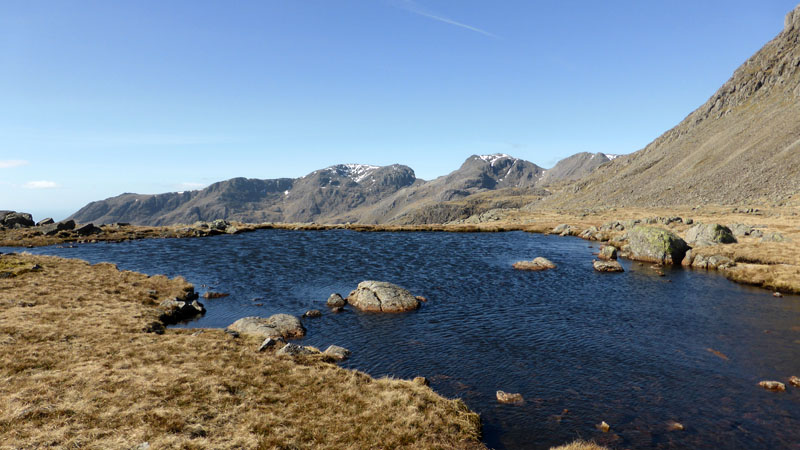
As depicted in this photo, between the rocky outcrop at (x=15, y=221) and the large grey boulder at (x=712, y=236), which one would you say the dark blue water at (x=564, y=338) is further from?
the rocky outcrop at (x=15, y=221)

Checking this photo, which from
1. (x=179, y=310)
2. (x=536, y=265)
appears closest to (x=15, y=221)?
(x=179, y=310)

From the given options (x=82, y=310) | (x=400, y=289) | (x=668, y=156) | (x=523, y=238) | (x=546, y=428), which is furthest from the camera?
(x=668, y=156)

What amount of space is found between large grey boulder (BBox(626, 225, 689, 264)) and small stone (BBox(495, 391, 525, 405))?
157 ft

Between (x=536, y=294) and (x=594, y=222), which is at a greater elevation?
(x=594, y=222)

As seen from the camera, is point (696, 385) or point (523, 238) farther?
point (523, 238)

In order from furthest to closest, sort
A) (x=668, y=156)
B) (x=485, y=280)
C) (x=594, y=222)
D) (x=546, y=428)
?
(x=668, y=156), (x=594, y=222), (x=485, y=280), (x=546, y=428)

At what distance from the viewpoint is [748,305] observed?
3603 cm

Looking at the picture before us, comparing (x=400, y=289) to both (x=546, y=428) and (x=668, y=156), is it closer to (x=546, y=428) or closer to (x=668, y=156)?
(x=546, y=428)

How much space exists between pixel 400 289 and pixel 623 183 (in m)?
199

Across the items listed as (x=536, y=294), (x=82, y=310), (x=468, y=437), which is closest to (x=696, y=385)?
(x=468, y=437)

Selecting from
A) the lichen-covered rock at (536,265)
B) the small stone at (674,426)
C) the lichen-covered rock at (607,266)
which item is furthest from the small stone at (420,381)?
the lichen-covered rock at (607,266)

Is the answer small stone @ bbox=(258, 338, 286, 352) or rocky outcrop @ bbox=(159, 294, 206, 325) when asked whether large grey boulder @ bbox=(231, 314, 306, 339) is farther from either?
rocky outcrop @ bbox=(159, 294, 206, 325)

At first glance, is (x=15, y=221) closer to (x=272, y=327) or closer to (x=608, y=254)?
(x=272, y=327)

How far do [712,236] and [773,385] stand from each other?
47872 mm
